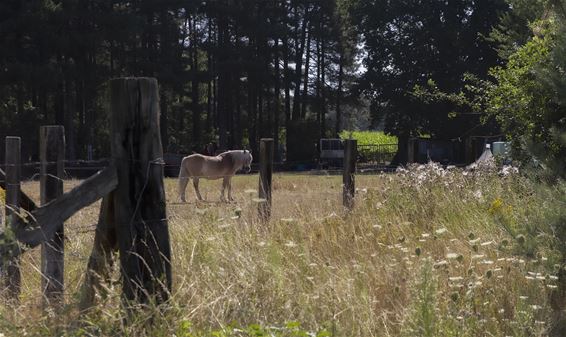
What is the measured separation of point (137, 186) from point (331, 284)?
1.42 m

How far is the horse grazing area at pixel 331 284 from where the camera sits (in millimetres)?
4207

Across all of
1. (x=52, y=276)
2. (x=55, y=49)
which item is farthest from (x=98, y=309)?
(x=55, y=49)

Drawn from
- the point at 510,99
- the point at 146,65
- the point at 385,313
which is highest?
the point at 146,65

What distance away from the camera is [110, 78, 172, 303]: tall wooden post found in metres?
4.38

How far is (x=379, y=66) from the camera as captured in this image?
2336 inches

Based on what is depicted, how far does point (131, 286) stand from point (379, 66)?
56140 mm

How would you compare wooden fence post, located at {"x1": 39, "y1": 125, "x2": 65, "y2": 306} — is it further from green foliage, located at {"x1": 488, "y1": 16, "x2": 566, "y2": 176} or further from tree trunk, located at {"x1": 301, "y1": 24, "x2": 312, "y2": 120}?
tree trunk, located at {"x1": 301, "y1": 24, "x2": 312, "y2": 120}

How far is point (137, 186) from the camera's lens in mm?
4383

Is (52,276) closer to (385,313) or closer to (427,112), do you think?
(385,313)

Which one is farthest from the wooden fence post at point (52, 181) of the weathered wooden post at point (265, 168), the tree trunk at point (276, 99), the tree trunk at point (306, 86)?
the tree trunk at point (306, 86)

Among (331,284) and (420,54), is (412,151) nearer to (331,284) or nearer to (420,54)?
(331,284)

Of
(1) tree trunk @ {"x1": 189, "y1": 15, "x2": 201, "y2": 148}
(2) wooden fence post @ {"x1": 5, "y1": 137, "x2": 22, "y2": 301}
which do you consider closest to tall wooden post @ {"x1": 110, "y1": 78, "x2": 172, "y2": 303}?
(2) wooden fence post @ {"x1": 5, "y1": 137, "x2": 22, "y2": 301}

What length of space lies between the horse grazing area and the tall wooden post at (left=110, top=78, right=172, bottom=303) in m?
0.15

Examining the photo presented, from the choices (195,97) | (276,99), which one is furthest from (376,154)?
(195,97)
